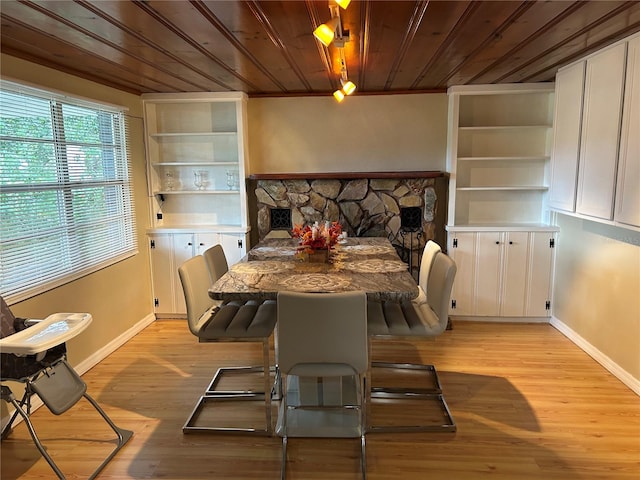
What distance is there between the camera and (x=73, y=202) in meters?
3.45

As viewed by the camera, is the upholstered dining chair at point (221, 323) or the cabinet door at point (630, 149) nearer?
the upholstered dining chair at point (221, 323)

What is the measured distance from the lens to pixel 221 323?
2771 millimetres

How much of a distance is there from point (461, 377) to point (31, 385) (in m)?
2.76

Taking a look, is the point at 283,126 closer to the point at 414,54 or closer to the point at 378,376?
the point at 414,54

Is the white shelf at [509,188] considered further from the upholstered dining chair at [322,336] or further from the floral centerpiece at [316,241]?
the upholstered dining chair at [322,336]

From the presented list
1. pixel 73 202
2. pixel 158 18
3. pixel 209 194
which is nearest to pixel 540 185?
pixel 209 194

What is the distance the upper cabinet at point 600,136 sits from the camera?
291 centimetres

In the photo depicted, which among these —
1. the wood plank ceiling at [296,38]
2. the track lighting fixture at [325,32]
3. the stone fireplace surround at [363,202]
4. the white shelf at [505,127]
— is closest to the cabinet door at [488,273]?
the stone fireplace surround at [363,202]

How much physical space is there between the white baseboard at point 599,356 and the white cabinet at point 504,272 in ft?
0.83

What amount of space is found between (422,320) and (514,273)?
6.77 feet

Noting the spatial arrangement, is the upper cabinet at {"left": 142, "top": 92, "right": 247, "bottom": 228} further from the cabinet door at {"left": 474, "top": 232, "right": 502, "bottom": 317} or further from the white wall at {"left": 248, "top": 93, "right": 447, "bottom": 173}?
the cabinet door at {"left": 474, "top": 232, "right": 502, "bottom": 317}

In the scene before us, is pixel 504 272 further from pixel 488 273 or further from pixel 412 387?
pixel 412 387

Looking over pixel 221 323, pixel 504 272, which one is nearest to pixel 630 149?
pixel 504 272

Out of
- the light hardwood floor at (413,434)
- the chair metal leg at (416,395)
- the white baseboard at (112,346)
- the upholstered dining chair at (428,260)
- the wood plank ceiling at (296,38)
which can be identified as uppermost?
the wood plank ceiling at (296,38)
